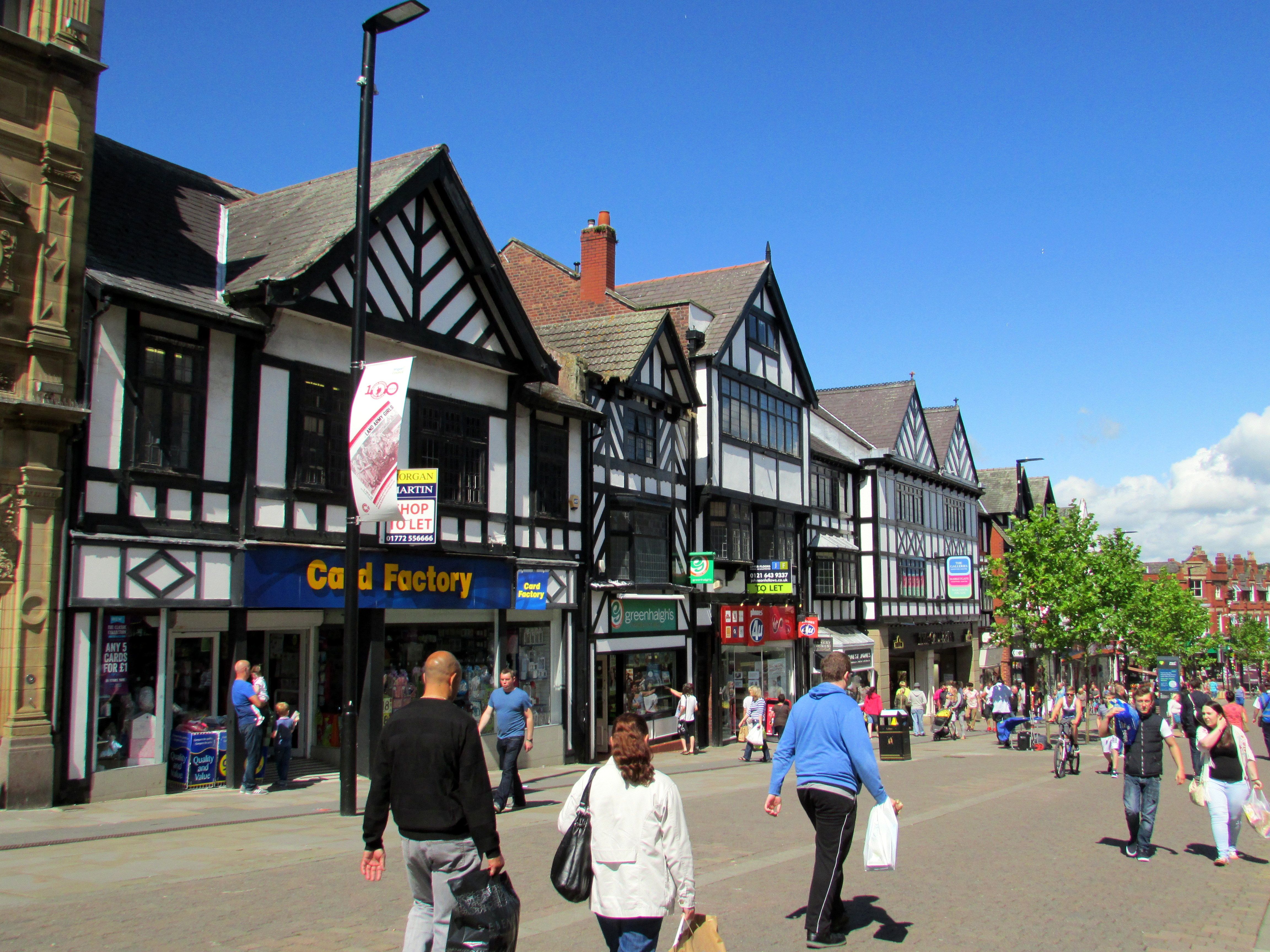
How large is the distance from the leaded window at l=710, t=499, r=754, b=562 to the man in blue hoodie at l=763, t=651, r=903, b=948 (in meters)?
18.9

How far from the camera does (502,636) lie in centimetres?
1914

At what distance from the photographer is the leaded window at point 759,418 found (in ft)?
88.8

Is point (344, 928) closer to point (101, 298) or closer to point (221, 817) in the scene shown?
point (221, 817)

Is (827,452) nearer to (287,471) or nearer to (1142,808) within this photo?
(287,471)

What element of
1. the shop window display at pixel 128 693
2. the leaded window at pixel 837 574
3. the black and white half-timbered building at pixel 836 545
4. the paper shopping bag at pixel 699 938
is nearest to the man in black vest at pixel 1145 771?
the paper shopping bag at pixel 699 938

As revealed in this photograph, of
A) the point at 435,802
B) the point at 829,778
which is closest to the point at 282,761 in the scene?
the point at 829,778

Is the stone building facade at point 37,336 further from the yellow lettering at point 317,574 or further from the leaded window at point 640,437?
the leaded window at point 640,437

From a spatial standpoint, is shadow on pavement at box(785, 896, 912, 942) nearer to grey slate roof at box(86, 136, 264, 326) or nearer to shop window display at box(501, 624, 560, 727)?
grey slate roof at box(86, 136, 264, 326)

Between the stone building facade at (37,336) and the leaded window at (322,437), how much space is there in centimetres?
326

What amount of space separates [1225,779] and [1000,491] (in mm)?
47512

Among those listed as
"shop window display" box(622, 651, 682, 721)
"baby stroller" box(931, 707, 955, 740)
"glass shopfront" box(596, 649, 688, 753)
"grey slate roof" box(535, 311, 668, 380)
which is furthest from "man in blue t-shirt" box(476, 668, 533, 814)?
"baby stroller" box(931, 707, 955, 740)

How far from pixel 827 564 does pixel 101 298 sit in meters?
25.1

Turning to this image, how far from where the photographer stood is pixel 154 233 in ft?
49.0

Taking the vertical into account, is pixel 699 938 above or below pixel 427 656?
below
